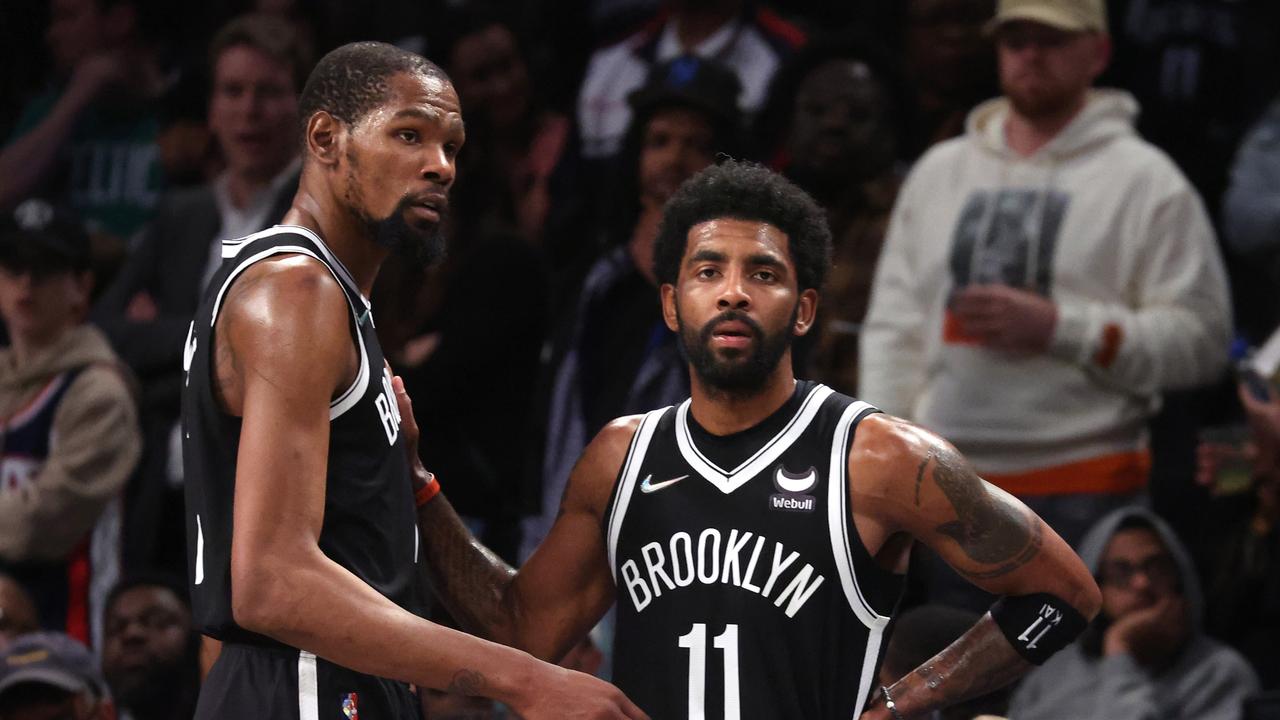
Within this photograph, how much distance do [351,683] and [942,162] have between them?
Answer: 126 inches

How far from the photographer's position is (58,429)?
21.3ft

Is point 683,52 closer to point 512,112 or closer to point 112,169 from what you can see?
point 512,112

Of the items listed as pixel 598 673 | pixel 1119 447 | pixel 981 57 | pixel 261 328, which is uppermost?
pixel 981 57

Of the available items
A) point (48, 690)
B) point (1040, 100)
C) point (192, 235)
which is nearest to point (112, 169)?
point (192, 235)

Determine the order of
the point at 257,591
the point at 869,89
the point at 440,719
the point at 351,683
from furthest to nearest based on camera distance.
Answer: the point at 869,89
the point at 440,719
the point at 351,683
the point at 257,591

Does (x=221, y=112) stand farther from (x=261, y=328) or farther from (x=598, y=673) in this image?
(x=261, y=328)

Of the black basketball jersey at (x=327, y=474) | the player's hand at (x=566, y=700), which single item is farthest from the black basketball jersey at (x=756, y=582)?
the black basketball jersey at (x=327, y=474)

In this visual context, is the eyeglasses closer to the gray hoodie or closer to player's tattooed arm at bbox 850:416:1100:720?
the gray hoodie

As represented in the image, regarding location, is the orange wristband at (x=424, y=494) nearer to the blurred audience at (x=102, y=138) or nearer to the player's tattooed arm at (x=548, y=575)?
the player's tattooed arm at (x=548, y=575)

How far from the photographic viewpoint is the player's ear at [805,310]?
13.3 feet

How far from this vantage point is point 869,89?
21.3 ft

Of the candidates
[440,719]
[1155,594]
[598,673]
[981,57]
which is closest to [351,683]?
[440,719]

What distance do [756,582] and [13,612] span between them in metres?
3.20

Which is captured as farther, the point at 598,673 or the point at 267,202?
the point at 267,202
